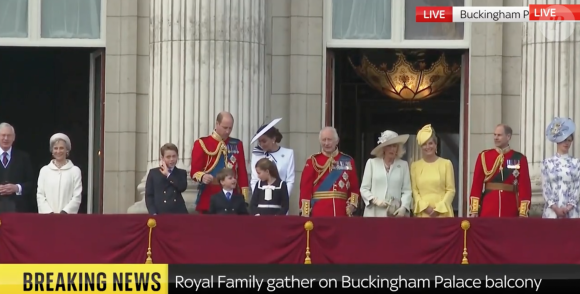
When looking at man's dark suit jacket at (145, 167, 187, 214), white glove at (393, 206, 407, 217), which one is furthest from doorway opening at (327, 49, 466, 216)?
man's dark suit jacket at (145, 167, 187, 214)

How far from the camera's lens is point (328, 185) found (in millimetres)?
19594

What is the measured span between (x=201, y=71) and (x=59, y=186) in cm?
260

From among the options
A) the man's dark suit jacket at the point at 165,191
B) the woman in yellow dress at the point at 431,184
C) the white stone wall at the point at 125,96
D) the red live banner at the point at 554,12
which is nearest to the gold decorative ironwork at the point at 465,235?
the woman in yellow dress at the point at 431,184

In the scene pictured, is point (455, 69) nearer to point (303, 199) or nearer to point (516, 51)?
point (516, 51)

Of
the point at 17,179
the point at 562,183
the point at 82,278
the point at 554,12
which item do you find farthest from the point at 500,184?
the point at 17,179

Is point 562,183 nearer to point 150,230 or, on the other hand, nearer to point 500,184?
point 500,184

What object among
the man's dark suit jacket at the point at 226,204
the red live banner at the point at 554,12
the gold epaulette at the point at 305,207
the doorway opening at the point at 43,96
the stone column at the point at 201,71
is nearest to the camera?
the man's dark suit jacket at the point at 226,204

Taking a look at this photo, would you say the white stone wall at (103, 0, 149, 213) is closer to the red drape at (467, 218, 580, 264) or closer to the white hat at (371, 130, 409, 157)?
the white hat at (371, 130, 409, 157)

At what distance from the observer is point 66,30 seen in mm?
22625

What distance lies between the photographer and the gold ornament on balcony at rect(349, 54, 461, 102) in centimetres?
2361

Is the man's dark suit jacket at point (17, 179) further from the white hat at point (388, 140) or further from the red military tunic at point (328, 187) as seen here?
the white hat at point (388, 140)

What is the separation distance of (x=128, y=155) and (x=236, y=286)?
198 inches

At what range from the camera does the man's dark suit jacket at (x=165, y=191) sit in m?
19.4

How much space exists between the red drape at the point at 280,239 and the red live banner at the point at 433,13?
3212 mm
